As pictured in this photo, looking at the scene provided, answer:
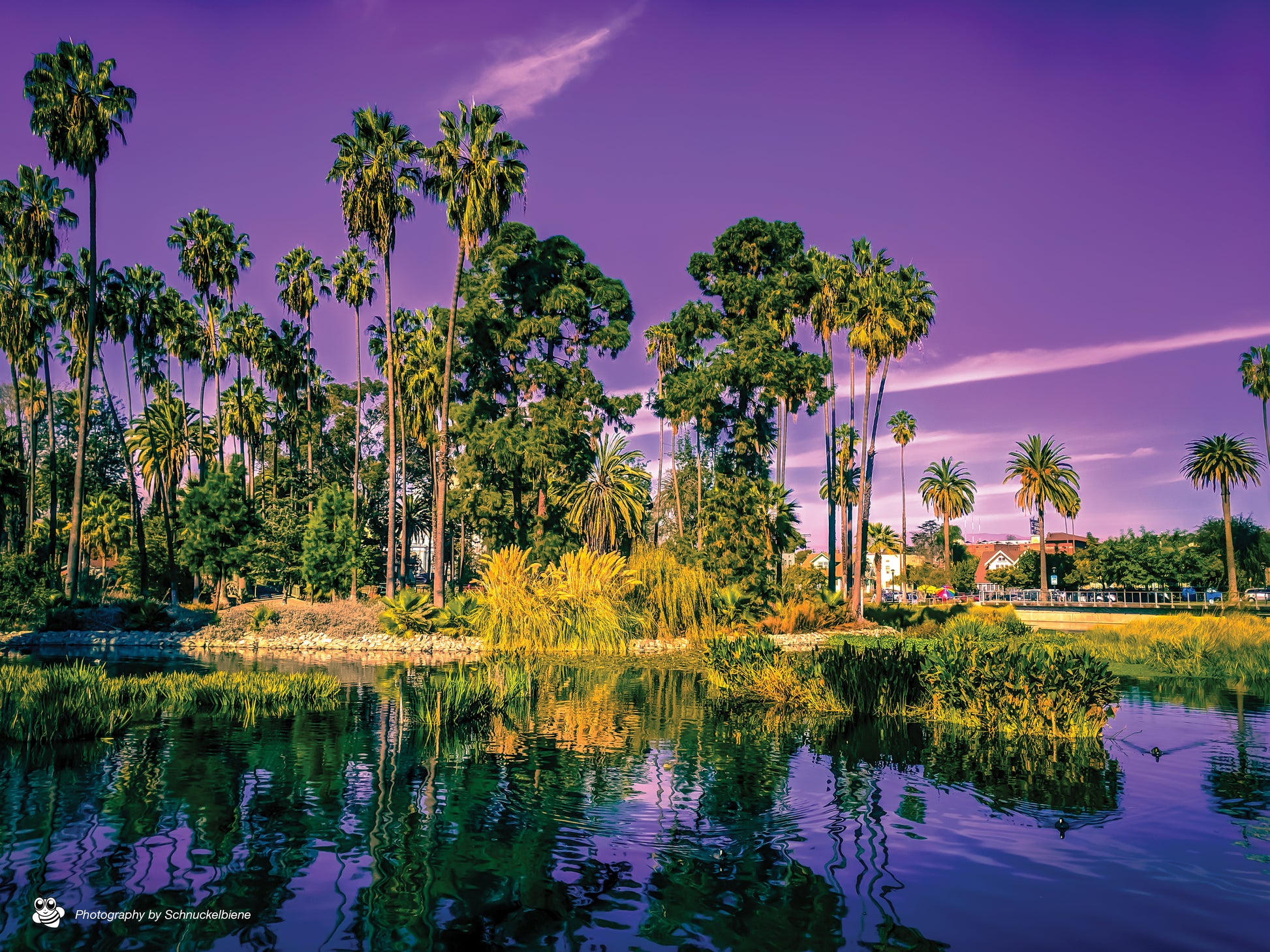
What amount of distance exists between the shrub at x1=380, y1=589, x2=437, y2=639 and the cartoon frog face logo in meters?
25.6

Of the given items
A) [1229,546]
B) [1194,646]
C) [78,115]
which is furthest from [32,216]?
[1229,546]

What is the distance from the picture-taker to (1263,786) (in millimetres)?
9977

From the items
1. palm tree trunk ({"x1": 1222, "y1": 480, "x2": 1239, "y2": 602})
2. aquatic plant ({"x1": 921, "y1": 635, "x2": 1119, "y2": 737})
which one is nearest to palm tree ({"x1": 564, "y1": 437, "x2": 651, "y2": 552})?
aquatic plant ({"x1": 921, "y1": 635, "x2": 1119, "y2": 737})

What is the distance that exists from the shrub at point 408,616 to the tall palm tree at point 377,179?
15.1 feet

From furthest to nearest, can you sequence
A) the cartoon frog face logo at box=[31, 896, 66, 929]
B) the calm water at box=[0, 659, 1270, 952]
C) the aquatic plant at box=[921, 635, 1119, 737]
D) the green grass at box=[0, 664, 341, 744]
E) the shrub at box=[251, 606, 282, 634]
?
the shrub at box=[251, 606, 282, 634] → the aquatic plant at box=[921, 635, 1119, 737] → the green grass at box=[0, 664, 341, 744] → the calm water at box=[0, 659, 1270, 952] → the cartoon frog face logo at box=[31, 896, 66, 929]

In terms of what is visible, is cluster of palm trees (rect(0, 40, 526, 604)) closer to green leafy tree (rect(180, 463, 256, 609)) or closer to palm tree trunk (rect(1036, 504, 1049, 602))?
green leafy tree (rect(180, 463, 256, 609))

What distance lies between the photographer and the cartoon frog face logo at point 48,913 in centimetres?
575

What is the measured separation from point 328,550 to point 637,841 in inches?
1426

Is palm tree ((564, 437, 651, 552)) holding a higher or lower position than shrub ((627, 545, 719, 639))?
higher

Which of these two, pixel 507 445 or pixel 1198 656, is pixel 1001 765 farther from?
pixel 507 445

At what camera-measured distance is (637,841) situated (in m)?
7.94

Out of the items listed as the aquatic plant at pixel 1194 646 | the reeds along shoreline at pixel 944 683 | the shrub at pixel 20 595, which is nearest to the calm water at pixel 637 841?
the reeds along shoreline at pixel 944 683

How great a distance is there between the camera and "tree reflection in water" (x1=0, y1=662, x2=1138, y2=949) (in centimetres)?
603

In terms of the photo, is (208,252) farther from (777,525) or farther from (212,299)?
(777,525)
